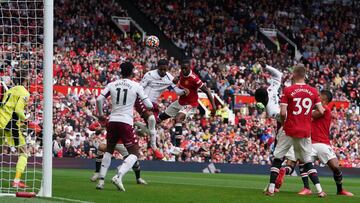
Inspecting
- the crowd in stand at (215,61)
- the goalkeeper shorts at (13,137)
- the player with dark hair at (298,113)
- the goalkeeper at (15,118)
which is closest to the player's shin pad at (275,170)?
the player with dark hair at (298,113)

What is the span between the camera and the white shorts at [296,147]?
16.4m

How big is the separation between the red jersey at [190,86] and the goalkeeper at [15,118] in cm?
661

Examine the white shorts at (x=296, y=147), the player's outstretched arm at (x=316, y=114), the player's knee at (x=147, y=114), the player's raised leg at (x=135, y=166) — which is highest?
the player's outstretched arm at (x=316, y=114)

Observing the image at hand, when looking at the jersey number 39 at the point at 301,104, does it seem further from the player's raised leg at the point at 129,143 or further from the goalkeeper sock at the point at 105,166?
the goalkeeper sock at the point at 105,166

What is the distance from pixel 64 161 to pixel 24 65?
338 inches

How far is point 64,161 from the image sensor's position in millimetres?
29969

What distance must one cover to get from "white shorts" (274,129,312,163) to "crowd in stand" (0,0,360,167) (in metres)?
15.8

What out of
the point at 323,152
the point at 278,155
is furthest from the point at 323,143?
the point at 278,155

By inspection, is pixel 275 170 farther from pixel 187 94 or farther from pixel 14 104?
pixel 187 94

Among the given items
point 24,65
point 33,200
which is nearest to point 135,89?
point 33,200

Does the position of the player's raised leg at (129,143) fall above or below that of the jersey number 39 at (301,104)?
below

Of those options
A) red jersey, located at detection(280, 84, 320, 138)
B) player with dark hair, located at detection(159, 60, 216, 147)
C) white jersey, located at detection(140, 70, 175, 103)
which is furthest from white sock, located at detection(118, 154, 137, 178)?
player with dark hair, located at detection(159, 60, 216, 147)

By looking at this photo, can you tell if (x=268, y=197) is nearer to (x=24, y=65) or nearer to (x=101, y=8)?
(x=24, y=65)

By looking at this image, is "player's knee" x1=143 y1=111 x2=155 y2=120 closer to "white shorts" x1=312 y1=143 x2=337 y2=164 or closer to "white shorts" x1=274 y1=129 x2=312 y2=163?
"white shorts" x1=312 y1=143 x2=337 y2=164
